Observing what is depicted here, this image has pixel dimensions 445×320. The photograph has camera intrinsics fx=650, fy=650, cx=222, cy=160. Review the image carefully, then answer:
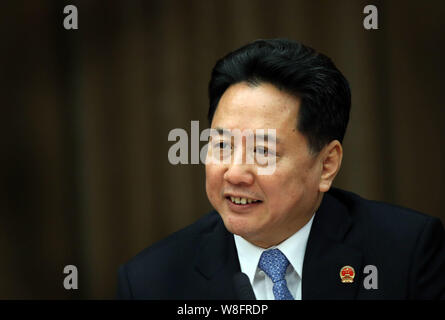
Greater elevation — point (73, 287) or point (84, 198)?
point (84, 198)

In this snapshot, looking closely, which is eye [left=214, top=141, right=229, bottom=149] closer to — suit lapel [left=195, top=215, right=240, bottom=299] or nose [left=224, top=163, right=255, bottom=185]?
nose [left=224, top=163, right=255, bottom=185]

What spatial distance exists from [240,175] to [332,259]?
0.43 meters

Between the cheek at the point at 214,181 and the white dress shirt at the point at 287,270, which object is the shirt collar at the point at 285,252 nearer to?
the white dress shirt at the point at 287,270

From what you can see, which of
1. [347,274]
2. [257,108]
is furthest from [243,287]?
A: [257,108]

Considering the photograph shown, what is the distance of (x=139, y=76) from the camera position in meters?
3.37

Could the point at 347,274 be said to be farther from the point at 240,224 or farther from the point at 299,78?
the point at 299,78

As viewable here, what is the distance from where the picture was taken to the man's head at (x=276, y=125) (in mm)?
1829

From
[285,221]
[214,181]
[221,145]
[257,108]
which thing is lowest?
[285,221]

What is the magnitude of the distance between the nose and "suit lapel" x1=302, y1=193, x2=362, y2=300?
1.14 ft

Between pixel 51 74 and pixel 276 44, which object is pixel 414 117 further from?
pixel 51 74

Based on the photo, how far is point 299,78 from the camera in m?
1.88

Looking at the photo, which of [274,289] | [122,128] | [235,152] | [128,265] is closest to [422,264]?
[274,289]

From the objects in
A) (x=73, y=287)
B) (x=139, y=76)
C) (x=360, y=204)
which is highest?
(x=139, y=76)

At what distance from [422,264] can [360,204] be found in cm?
30
